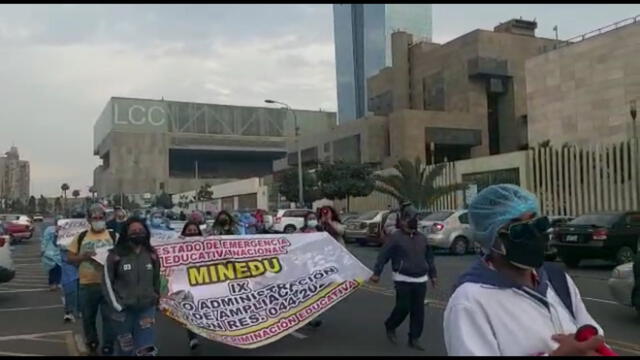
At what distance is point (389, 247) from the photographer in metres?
8.67

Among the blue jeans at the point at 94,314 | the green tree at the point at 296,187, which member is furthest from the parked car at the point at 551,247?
the green tree at the point at 296,187

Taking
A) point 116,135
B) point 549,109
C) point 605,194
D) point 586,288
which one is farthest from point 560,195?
point 116,135

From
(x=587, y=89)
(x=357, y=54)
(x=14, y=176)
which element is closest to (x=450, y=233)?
(x=587, y=89)

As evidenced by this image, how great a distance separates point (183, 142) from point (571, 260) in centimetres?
10150

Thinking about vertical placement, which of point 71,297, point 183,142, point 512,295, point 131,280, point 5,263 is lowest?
point 71,297

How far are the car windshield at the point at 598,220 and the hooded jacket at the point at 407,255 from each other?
11.2 metres

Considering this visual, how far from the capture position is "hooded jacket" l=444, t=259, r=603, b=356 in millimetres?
2227

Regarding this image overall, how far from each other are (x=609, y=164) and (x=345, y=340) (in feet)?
110

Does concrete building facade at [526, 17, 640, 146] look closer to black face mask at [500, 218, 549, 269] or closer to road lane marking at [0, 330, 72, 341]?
road lane marking at [0, 330, 72, 341]

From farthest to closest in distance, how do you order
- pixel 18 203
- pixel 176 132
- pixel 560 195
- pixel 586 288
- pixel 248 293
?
pixel 176 132, pixel 18 203, pixel 560 195, pixel 586 288, pixel 248 293

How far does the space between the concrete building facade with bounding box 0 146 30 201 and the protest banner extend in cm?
10331

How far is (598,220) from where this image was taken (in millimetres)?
18609

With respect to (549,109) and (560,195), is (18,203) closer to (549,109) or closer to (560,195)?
(549,109)

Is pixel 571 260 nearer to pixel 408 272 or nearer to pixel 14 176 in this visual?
pixel 408 272
